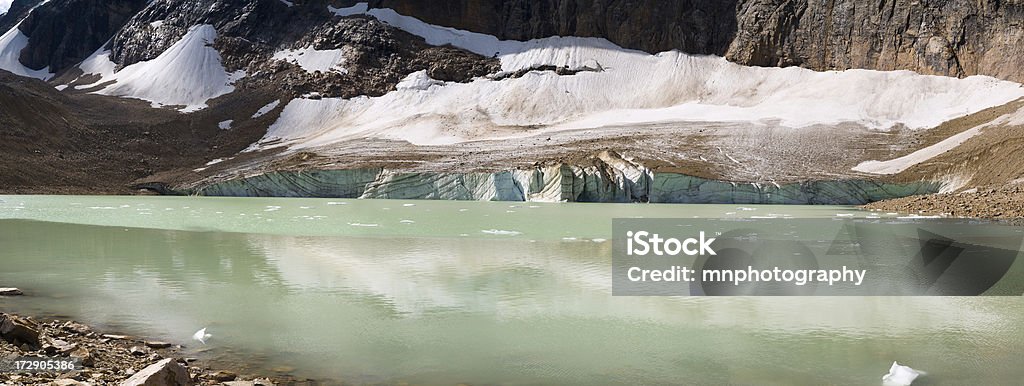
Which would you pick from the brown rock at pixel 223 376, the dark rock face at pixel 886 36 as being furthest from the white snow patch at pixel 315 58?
the brown rock at pixel 223 376

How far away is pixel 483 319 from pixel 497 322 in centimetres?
19

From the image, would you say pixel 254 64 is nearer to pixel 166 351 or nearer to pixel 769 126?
pixel 769 126

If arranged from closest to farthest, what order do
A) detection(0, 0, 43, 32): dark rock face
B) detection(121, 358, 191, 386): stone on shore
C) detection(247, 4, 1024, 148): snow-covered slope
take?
1. detection(121, 358, 191, 386): stone on shore
2. detection(247, 4, 1024, 148): snow-covered slope
3. detection(0, 0, 43, 32): dark rock face

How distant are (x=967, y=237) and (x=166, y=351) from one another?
51.0ft

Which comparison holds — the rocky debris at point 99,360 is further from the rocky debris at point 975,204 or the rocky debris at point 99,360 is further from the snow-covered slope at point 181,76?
the snow-covered slope at point 181,76

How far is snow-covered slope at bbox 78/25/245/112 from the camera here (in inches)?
2534

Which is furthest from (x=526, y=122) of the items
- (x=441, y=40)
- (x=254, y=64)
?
(x=254, y=64)

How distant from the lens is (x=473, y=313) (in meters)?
7.53

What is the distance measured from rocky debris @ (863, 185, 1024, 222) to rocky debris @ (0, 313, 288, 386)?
21627mm

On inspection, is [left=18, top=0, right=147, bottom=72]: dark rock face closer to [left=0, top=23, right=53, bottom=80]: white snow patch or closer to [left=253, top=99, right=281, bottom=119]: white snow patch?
[left=0, top=23, right=53, bottom=80]: white snow patch

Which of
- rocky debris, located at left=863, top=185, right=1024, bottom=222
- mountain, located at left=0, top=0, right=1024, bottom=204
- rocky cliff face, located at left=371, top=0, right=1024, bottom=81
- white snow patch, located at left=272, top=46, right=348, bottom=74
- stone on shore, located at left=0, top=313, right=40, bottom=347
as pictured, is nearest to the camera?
stone on shore, located at left=0, top=313, right=40, bottom=347

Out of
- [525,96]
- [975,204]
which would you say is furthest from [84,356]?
[525,96]

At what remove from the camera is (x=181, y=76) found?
66.6 m

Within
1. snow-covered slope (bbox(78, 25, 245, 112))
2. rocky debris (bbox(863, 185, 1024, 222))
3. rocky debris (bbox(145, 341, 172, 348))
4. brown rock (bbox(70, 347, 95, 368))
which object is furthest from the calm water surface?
snow-covered slope (bbox(78, 25, 245, 112))
